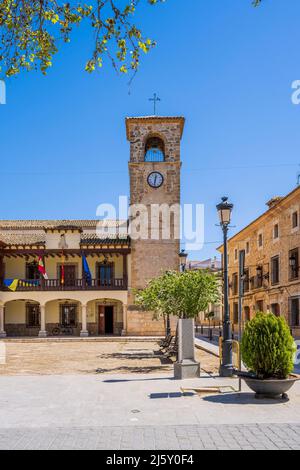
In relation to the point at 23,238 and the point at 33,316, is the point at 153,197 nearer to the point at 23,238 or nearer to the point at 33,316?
the point at 23,238

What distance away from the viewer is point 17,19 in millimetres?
6129

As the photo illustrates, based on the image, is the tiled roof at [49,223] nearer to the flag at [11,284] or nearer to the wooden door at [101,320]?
the flag at [11,284]

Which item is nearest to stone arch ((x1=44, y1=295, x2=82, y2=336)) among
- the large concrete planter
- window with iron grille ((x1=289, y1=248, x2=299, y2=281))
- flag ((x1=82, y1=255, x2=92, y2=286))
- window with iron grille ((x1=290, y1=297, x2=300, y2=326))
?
flag ((x1=82, y1=255, x2=92, y2=286))

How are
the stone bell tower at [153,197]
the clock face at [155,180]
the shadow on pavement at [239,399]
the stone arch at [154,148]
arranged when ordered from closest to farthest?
the shadow on pavement at [239,399], the stone bell tower at [153,197], the clock face at [155,180], the stone arch at [154,148]

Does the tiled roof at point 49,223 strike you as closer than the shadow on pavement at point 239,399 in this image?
No

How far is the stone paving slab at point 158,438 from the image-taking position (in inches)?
228

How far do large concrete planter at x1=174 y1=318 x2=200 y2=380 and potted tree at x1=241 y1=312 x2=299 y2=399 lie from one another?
2.83 meters

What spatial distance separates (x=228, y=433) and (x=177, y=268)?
2560 cm

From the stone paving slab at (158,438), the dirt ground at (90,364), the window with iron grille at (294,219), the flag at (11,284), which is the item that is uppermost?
the window with iron grille at (294,219)

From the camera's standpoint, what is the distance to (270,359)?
859 centimetres

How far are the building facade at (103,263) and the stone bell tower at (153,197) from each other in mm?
65

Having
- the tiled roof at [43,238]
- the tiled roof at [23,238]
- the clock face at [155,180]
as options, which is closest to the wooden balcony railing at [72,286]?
the tiled roof at [43,238]

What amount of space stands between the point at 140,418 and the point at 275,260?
79.9 ft

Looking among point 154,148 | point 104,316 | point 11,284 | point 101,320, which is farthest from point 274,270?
point 11,284
